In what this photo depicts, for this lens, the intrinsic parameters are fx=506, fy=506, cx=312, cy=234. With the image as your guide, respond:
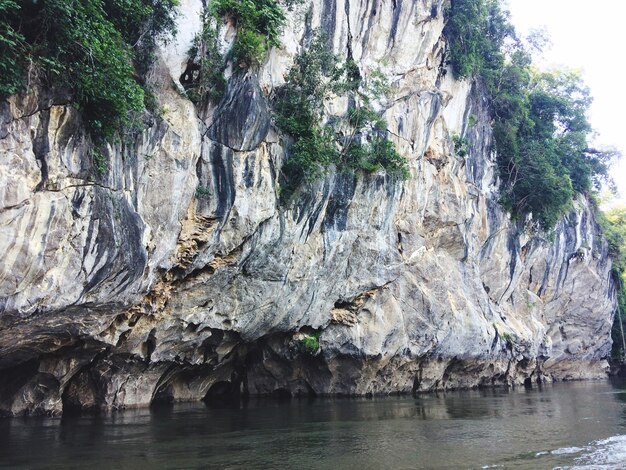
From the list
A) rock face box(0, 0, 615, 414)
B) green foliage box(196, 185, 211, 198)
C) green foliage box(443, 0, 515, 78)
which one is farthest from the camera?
green foliage box(443, 0, 515, 78)

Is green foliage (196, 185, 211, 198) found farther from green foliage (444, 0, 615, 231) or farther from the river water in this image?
green foliage (444, 0, 615, 231)

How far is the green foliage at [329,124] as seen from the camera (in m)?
17.2

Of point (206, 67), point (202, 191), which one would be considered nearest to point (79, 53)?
point (206, 67)

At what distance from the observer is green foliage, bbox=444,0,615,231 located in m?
25.9

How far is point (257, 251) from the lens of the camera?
16.7 m

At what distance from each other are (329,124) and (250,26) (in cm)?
497

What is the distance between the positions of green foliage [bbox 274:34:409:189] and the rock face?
571 millimetres

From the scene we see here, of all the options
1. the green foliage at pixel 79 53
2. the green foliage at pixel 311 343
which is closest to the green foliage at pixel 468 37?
the green foliage at pixel 311 343

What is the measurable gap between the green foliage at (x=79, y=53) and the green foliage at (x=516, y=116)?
1855cm

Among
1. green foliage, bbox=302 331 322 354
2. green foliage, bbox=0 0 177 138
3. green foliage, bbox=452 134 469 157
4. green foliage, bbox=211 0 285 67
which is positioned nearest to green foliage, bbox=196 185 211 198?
green foliage, bbox=0 0 177 138

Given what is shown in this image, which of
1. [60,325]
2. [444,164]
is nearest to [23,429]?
[60,325]

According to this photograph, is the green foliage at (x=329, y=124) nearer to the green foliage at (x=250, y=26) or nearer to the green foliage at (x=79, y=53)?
the green foliage at (x=250, y=26)

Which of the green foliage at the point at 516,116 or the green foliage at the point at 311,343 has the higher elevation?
the green foliage at the point at 516,116

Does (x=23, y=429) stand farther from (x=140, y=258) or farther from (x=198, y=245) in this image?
(x=198, y=245)
